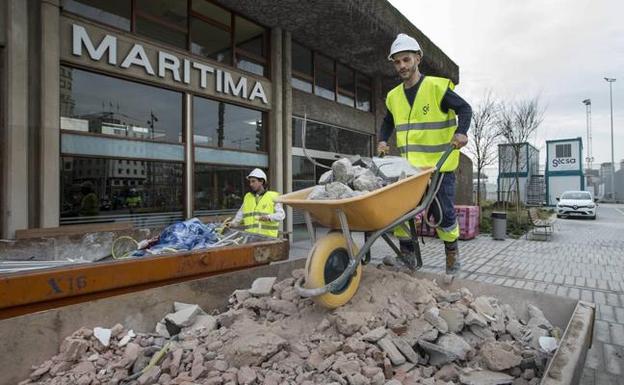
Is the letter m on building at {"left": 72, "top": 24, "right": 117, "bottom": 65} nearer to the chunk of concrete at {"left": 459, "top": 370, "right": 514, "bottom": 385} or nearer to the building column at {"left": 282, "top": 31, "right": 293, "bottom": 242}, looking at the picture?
the building column at {"left": 282, "top": 31, "right": 293, "bottom": 242}

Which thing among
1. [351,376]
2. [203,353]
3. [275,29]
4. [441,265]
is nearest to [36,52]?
[275,29]

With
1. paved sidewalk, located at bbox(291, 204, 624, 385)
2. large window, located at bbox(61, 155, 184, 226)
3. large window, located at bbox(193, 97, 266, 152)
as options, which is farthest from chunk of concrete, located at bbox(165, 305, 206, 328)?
large window, located at bbox(193, 97, 266, 152)

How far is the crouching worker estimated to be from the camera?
5250mm

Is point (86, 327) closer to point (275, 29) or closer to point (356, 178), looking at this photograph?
point (356, 178)

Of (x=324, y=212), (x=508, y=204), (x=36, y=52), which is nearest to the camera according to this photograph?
(x=324, y=212)

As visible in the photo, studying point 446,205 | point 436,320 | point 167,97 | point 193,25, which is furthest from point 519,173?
point 436,320

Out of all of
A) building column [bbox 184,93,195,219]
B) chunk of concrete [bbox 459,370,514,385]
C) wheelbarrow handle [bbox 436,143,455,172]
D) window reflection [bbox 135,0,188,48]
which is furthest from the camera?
building column [bbox 184,93,195,219]

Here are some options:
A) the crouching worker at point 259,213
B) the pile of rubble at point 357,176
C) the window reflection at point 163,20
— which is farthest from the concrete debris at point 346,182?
the window reflection at point 163,20

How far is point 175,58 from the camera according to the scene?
7727mm

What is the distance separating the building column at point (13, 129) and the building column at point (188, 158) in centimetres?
285

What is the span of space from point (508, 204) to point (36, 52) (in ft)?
69.3

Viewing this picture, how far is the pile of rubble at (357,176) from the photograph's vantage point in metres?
2.38

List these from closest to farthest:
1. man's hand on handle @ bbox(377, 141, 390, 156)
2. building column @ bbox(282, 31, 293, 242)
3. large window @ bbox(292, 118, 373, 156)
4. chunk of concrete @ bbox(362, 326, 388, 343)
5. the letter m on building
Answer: chunk of concrete @ bbox(362, 326, 388, 343) < man's hand on handle @ bbox(377, 141, 390, 156) < the letter m on building < building column @ bbox(282, 31, 293, 242) < large window @ bbox(292, 118, 373, 156)

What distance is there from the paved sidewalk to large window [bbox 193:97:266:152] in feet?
10.1
